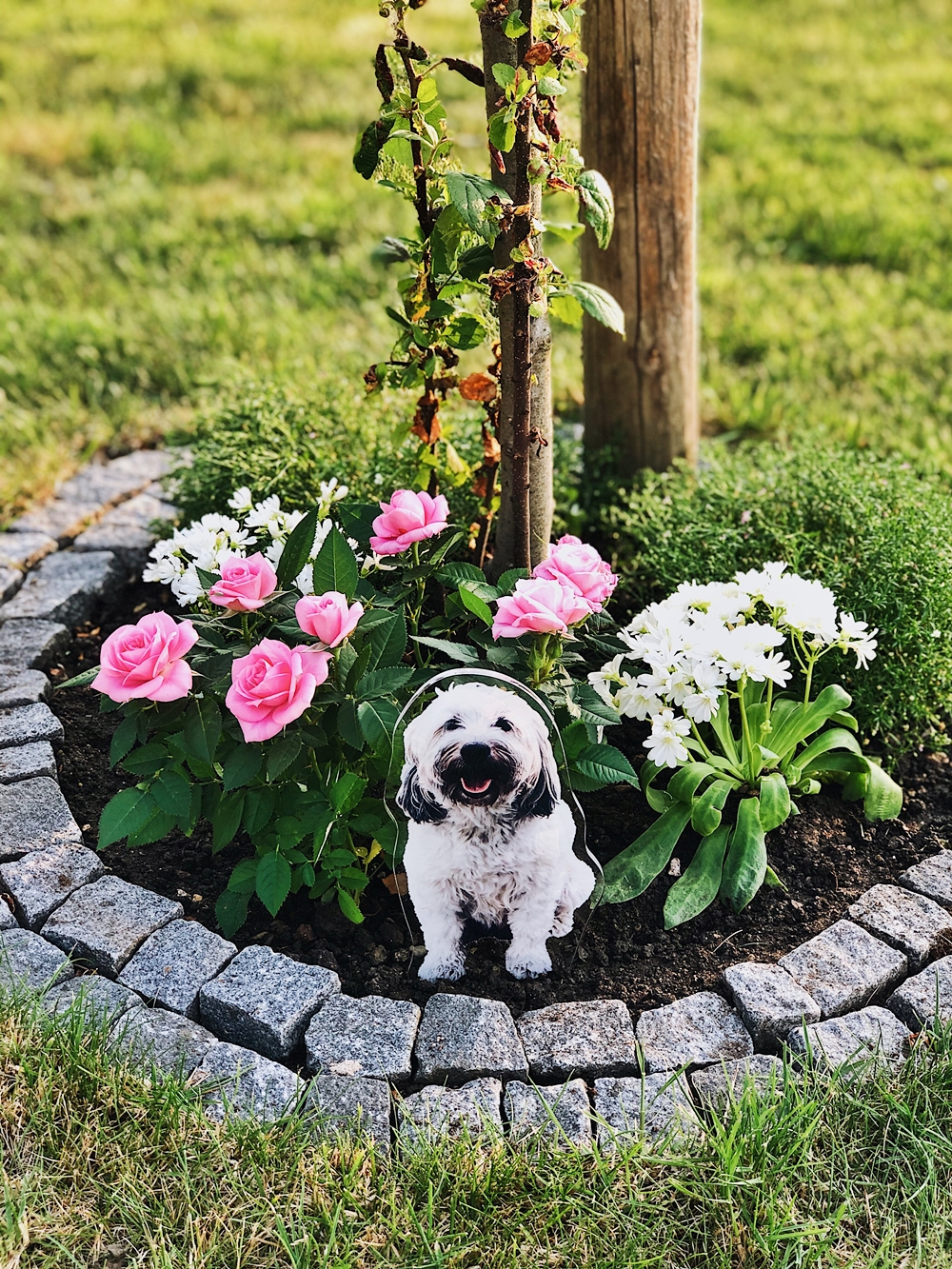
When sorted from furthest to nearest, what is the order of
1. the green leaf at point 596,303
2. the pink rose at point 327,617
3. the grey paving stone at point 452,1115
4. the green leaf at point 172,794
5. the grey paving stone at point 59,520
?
the grey paving stone at point 59,520 → the green leaf at point 596,303 → the green leaf at point 172,794 → the pink rose at point 327,617 → the grey paving stone at point 452,1115

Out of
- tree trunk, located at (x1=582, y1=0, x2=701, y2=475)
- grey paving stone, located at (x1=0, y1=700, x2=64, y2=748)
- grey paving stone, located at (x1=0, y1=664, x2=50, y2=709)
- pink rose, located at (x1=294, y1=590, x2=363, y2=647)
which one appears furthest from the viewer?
tree trunk, located at (x1=582, y1=0, x2=701, y2=475)

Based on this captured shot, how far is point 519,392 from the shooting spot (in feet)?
8.55

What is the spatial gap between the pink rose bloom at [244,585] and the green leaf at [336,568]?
0.30ft

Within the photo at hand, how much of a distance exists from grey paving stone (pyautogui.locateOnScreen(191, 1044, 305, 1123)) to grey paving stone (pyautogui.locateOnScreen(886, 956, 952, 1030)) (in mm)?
1127

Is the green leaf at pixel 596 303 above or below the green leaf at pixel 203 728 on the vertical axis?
above

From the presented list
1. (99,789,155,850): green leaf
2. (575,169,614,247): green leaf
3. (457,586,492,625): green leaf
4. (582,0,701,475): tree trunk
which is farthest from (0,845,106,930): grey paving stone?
(582,0,701,475): tree trunk

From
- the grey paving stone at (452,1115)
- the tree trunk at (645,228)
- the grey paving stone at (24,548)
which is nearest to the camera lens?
the grey paving stone at (452,1115)

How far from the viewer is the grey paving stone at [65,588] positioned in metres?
3.35

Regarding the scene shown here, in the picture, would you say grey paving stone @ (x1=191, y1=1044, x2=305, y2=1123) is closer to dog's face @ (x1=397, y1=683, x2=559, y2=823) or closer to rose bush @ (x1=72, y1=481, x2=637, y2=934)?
rose bush @ (x1=72, y1=481, x2=637, y2=934)

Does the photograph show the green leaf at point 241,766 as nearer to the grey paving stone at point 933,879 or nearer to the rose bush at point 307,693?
the rose bush at point 307,693

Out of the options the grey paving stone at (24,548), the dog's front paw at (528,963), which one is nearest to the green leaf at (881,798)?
the dog's front paw at (528,963)

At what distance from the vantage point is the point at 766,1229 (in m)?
1.95

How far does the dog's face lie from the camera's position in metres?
2.13

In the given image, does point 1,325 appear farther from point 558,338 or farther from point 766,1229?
point 766,1229
